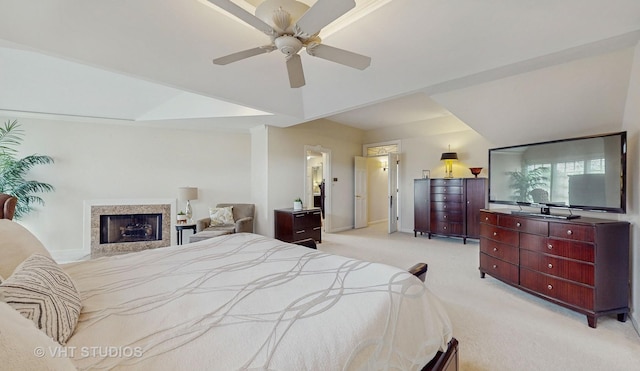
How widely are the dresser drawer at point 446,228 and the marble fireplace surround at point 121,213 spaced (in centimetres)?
542

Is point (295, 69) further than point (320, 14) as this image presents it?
Yes

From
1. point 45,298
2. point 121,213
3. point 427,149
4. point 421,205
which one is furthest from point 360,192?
point 45,298

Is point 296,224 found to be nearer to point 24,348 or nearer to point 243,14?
point 243,14

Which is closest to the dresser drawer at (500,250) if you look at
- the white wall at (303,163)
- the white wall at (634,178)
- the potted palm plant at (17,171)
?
the white wall at (634,178)

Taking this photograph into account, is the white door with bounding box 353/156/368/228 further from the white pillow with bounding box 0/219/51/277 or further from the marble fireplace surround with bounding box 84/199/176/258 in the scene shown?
the white pillow with bounding box 0/219/51/277

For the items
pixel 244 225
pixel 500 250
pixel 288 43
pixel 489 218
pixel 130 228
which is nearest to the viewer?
pixel 288 43

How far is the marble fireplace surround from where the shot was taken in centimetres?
425

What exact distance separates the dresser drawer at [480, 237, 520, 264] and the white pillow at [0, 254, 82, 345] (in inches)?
142

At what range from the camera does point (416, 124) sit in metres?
6.02

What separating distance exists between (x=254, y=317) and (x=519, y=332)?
2.33 metres

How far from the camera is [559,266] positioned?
7.78ft

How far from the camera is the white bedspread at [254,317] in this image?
2.56ft

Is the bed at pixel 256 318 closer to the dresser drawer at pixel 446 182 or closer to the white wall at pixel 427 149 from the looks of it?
the dresser drawer at pixel 446 182

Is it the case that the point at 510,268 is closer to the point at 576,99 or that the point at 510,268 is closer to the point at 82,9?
the point at 576,99
